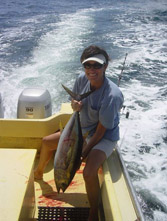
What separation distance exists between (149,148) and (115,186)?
2.80 m

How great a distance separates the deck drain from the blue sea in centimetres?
147

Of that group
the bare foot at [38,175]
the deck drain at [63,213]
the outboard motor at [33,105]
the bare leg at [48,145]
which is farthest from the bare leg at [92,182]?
the outboard motor at [33,105]

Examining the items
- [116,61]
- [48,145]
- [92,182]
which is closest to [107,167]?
[92,182]

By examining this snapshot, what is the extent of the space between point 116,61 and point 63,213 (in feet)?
22.8

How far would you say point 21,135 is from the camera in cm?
284

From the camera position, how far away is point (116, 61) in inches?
336

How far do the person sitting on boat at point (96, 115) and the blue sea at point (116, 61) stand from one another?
5.46 ft

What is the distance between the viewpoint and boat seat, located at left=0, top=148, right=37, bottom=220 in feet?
4.58

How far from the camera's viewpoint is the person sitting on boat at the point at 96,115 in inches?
80.4

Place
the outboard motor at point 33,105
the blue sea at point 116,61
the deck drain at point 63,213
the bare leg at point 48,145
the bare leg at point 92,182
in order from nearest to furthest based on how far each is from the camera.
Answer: the bare leg at point 92,182 < the deck drain at point 63,213 < the bare leg at point 48,145 < the outboard motor at point 33,105 < the blue sea at point 116,61

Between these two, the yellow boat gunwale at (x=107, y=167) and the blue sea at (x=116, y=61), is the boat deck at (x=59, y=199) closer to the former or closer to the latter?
the yellow boat gunwale at (x=107, y=167)

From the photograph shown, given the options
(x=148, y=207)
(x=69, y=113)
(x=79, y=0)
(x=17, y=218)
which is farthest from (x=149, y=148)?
(x=79, y=0)

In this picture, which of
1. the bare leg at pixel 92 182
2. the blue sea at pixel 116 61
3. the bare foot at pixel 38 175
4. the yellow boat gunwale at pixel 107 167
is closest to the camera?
the yellow boat gunwale at pixel 107 167

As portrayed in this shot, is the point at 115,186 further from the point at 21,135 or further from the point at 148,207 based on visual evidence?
the point at 148,207
